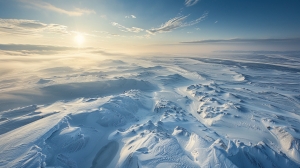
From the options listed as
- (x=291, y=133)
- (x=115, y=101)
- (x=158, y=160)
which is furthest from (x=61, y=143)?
(x=291, y=133)

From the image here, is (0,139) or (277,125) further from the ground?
(0,139)

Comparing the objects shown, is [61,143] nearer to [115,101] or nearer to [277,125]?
[115,101]

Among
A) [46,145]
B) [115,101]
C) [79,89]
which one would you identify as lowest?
[79,89]

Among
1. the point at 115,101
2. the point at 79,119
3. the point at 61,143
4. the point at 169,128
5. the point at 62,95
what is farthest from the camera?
the point at 62,95

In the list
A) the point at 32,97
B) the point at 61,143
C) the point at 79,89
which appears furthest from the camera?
the point at 79,89

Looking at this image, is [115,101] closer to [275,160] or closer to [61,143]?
[61,143]

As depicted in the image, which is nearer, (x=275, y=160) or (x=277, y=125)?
(x=275, y=160)

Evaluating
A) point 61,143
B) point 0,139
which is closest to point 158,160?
point 61,143

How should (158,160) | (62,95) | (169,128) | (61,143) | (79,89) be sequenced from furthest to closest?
1. (79,89)
2. (62,95)
3. (169,128)
4. (61,143)
5. (158,160)

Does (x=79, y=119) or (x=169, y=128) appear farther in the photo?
(x=169, y=128)

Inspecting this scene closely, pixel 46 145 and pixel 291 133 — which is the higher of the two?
pixel 46 145
